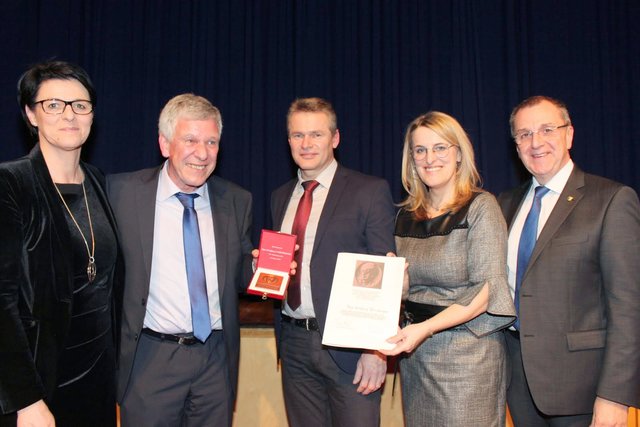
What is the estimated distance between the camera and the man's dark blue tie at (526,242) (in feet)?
8.45

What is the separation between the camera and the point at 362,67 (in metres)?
5.29

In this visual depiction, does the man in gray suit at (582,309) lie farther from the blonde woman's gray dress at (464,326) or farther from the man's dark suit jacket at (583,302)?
the blonde woman's gray dress at (464,326)

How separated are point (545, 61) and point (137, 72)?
4101mm

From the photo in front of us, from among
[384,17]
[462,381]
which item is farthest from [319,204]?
[384,17]

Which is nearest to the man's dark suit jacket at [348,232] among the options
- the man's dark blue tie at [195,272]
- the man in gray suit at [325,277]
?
the man in gray suit at [325,277]

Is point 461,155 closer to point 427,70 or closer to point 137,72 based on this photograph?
point 427,70

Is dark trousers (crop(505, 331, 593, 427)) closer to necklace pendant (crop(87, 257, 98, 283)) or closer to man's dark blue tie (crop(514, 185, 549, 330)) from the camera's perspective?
man's dark blue tie (crop(514, 185, 549, 330))

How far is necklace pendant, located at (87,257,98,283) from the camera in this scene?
2.37 metres

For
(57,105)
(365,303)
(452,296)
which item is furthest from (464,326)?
(57,105)

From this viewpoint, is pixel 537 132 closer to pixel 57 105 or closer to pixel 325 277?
pixel 325 277

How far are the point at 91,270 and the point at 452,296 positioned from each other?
5.42 feet

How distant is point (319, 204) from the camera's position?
2947 millimetres

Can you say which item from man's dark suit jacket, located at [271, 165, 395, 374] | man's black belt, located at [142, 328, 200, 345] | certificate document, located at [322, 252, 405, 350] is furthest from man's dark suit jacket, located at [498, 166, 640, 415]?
man's black belt, located at [142, 328, 200, 345]

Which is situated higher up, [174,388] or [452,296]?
[452,296]
